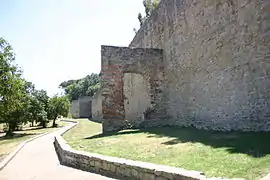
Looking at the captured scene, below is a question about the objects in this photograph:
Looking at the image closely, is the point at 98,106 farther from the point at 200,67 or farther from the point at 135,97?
the point at 200,67

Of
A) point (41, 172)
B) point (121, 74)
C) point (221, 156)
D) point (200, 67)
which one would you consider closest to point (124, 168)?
point (221, 156)

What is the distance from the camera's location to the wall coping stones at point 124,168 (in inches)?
172

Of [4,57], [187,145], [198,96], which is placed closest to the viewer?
[187,145]

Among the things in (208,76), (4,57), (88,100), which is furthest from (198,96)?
(88,100)

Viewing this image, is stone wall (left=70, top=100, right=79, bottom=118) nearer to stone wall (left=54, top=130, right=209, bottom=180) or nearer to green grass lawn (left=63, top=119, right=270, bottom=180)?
stone wall (left=54, top=130, right=209, bottom=180)

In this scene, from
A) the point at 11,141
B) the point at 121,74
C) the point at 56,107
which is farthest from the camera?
the point at 56,107

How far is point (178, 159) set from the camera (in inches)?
225

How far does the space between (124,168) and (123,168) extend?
0.04 meters

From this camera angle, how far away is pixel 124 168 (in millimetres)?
5523

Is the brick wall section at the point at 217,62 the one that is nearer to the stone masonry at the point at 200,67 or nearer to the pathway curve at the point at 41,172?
the stone masonry at the point at 200,67

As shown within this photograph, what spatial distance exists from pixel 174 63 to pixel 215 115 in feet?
15.1

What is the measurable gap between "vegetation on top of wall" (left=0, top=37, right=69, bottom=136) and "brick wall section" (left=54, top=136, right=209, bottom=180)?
784cm

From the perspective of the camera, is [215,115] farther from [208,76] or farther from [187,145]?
[187,145]

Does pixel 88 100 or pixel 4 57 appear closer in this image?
pixel 4 57
